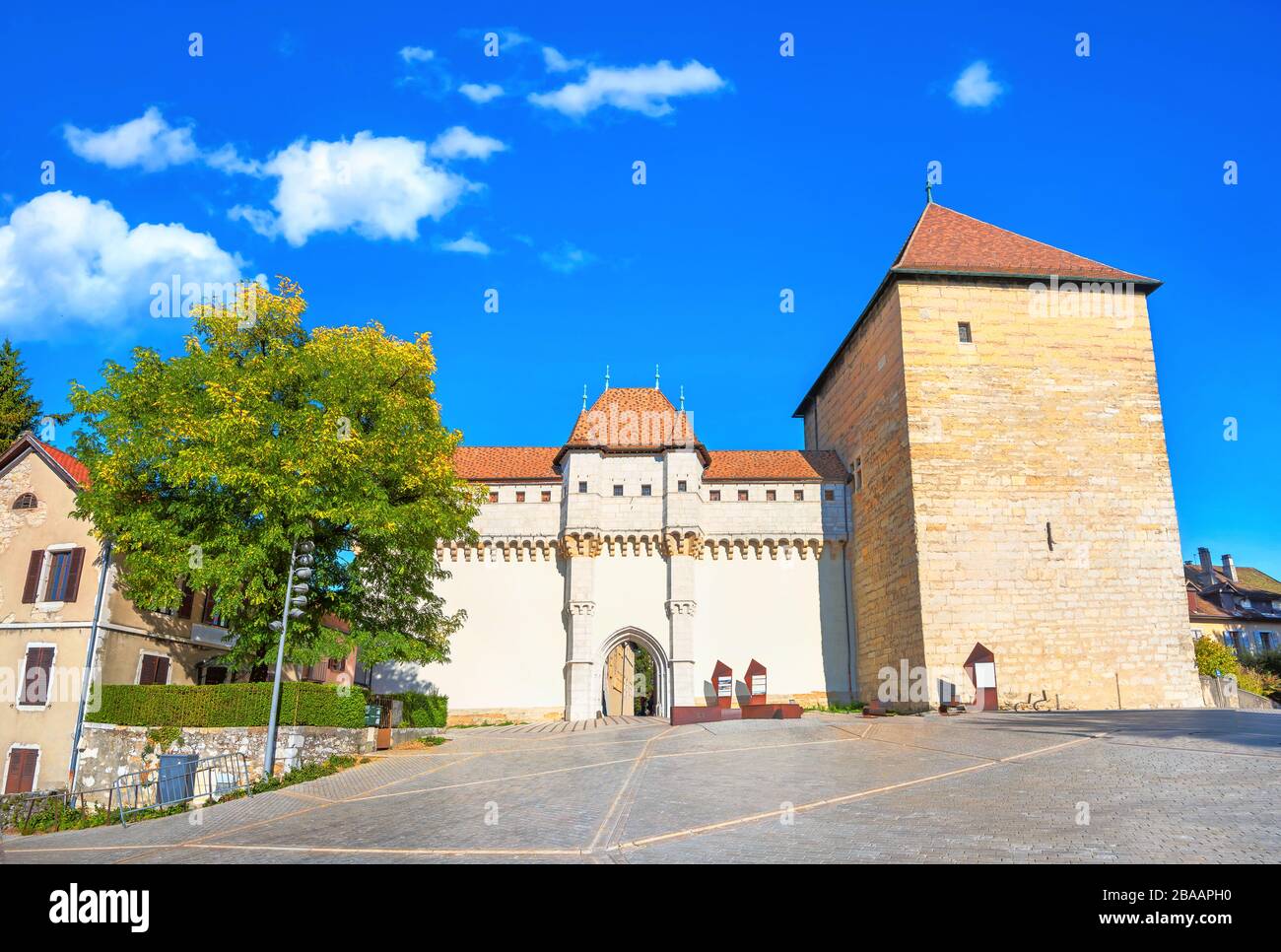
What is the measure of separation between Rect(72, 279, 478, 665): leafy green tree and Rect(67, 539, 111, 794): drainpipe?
0.72 m

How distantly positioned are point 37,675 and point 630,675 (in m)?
45.2

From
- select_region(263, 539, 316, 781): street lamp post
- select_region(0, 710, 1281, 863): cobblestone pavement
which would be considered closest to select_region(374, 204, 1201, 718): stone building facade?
select_region(0, 710, 1281, 863): cobblestone pavement

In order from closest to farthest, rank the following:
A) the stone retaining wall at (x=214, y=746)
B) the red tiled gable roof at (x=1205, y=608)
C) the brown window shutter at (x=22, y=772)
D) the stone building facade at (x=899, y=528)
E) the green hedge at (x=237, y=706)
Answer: the stone retaining wall at (x=214, y=746) → the green hedge at (x=237, y=706) → the brown window shutter at (x=22, y=772) → the stone building facade at (x=899, y=528) → the red tiled gable roof at (x=1205, y=608)

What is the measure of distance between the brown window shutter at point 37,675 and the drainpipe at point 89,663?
4.05 ft

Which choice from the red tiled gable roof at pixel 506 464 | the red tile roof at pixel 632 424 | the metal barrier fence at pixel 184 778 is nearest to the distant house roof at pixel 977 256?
the red tile roof at pixel 632 424

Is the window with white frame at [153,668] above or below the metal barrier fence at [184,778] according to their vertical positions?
above

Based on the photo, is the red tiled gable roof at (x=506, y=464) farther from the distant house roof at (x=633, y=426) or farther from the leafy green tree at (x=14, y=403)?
the leafy green tree at (x=14, y=403)

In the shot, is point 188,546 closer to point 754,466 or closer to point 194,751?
point 194,751

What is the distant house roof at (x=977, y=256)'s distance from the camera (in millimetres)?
31453

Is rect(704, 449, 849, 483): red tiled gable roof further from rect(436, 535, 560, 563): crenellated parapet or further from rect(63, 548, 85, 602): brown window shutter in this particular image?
rect(63, 548, 85, 602): brown window shutter

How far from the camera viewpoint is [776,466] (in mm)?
37969

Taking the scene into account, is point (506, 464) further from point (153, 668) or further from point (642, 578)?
point (153, 668)

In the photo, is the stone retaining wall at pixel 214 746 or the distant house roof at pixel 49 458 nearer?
the stone retaining wall at pixel 214 746
